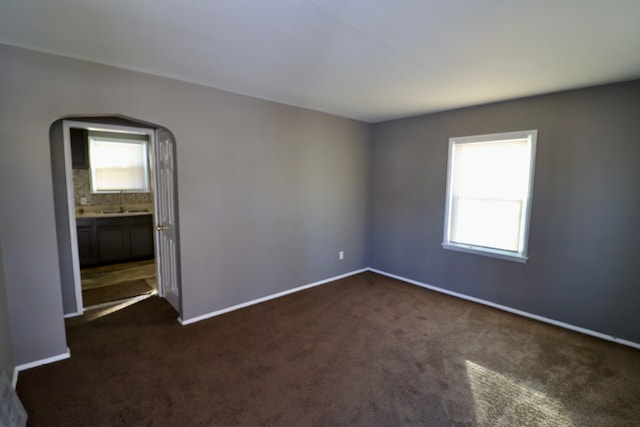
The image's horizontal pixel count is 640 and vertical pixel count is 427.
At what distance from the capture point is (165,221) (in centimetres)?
351

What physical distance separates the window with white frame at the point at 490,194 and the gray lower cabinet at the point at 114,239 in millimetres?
5251

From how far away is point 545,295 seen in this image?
317 centimetres

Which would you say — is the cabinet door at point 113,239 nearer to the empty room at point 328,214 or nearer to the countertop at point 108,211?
the countertop at point 108,211

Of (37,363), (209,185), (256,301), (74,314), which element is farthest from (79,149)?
(256,301)

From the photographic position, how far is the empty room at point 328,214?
1.86 meters

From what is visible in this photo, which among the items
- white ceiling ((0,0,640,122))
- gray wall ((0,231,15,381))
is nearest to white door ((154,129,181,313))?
white ceiling ((0,0,640,122))

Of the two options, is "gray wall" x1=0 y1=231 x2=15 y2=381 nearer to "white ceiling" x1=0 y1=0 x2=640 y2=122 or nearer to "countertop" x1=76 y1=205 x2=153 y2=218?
"white ceiling" x1=0 y1=0 x2=640 y2=122

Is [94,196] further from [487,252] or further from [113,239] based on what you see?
[487,252]

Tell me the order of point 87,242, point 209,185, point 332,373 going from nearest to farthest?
point 332,373 < point 209,185 < point 87,242

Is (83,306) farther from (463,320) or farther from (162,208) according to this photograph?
(463,320)

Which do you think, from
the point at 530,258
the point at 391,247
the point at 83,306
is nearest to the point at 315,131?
the point at 391,247

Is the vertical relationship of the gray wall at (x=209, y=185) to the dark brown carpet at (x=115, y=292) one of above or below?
above

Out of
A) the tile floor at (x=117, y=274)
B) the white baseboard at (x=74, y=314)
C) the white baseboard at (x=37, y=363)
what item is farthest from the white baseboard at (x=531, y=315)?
the white baseboard at (x=74, y=314)

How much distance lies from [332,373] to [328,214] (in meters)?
2.37
